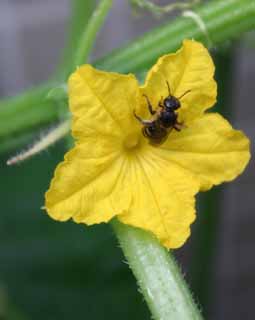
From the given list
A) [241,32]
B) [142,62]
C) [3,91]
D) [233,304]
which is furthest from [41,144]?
[233,304]

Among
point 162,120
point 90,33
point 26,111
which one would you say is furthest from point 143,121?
point 26,111

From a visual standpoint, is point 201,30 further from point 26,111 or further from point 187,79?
point 26,111

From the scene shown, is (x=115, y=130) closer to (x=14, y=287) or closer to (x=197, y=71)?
(x=197, y=71)

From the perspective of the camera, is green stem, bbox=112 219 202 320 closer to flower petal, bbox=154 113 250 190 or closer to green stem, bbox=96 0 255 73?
flower petal, bbox=154 113 250 190

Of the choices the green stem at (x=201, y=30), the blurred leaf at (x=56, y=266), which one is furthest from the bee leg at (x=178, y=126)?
the blurred leaf at (x=56, y=266)

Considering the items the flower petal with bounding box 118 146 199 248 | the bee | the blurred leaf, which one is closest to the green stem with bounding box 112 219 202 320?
the flower petal with bounding box 118 146 199 248

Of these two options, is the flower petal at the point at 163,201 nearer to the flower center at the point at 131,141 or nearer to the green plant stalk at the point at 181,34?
the flower center at the point at 131,141
